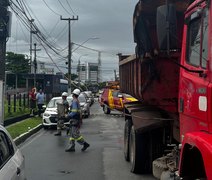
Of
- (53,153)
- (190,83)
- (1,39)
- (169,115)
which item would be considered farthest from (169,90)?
(1,39)

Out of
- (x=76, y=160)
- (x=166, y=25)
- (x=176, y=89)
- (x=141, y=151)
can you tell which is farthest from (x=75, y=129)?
(x=166, y=25)

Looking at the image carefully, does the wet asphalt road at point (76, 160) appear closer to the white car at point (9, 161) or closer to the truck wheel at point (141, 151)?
the truck wheel at point (141, 151)

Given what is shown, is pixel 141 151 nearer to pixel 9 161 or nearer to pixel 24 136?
pixel 9 161

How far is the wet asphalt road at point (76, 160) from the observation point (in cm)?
952

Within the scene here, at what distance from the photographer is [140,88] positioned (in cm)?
795

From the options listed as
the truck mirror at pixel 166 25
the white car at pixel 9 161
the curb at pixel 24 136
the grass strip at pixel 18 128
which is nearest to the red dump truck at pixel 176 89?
the truck mirror at pixel 166 25

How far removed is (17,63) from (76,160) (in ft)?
292

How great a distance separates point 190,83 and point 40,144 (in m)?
10.9

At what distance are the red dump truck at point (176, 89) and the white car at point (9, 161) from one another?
1.81 meters

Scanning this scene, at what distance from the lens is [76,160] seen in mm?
11672

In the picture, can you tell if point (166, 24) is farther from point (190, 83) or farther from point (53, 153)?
→ point (53, 153)

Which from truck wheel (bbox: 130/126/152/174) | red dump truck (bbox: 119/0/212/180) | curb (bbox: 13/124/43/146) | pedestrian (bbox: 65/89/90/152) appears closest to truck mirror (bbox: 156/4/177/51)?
red dump truck (bbox: 119/0/212/180)

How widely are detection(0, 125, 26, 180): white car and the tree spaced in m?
91.3

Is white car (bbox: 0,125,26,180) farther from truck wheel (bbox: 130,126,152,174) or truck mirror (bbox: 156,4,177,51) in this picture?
truck wheel (bbox: 130,126,152,174)
